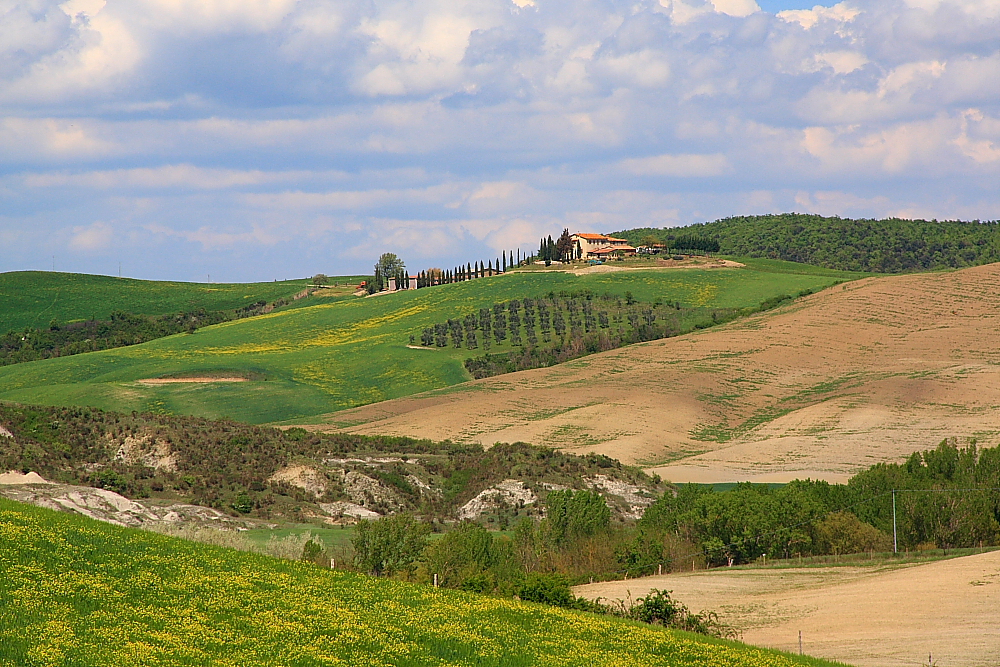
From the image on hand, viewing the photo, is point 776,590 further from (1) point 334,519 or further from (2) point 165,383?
(2) point 165,383

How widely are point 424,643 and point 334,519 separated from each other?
4826 centimetres

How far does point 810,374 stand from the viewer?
387 ft

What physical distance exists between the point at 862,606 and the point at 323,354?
112 metres

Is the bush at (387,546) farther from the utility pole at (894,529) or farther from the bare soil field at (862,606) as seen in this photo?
the utility pole at (894,529)

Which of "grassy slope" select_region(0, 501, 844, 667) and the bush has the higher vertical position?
"grassy slope" select_region(0, 501, 844, 667)

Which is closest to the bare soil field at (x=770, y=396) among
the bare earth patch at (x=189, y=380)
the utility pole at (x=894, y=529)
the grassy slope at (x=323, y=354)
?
the grassy slope at (x=323, y=354)

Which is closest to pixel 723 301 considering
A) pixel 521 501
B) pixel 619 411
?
pixel 619 411

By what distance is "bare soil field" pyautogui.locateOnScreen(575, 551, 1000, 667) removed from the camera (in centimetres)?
3516

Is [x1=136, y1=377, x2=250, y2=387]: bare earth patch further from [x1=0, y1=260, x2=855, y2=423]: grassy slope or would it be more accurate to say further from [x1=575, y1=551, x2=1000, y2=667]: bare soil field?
[x1=575, y1=551, x2=1000, y2=667]: bare soil field

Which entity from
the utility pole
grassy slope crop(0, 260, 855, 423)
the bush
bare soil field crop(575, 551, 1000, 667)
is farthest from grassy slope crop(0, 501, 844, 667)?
grassy slope crop(0, 260, 855, 423)

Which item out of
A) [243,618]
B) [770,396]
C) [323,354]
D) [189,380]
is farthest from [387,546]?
[323,354]

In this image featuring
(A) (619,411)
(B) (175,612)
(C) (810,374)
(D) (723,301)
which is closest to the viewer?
(B) (175,612)

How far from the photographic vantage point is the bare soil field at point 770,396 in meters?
93.9

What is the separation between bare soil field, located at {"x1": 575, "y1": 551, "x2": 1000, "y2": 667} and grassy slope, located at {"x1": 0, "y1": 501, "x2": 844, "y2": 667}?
6.24m
